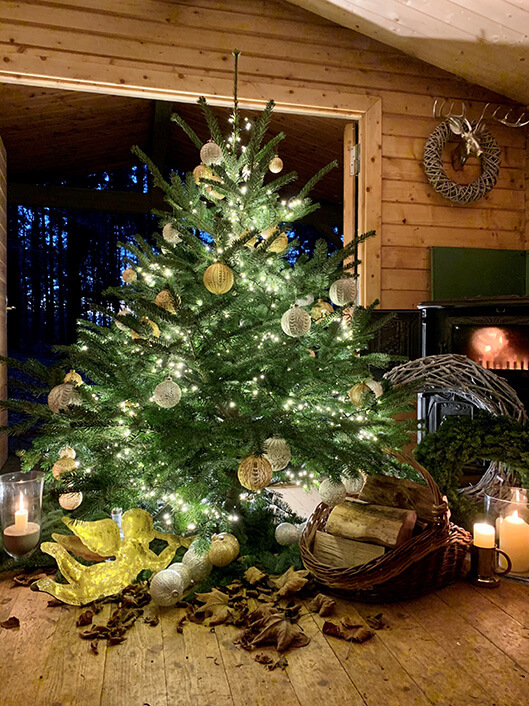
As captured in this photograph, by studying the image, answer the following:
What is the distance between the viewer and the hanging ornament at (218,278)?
1.84 metres

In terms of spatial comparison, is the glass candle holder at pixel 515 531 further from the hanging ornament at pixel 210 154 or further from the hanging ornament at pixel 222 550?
the hanging ornament at pixel 210 154

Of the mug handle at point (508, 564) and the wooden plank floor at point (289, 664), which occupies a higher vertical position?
the mug handle at point (508, 564)

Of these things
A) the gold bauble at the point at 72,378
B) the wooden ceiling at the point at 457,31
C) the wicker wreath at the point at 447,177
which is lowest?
the gold bauble at the point at 72,378

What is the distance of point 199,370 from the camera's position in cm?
195

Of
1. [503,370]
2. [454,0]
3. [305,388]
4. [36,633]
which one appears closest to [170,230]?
[305,388]

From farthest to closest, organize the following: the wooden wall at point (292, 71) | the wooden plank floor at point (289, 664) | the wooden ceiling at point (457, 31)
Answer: the wooden wall at point (292, 71), the wooden ceiling at point (457, 31), the wooden plank floor at point (289, 664)

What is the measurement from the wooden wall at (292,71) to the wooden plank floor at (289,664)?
→ 245 centimetres

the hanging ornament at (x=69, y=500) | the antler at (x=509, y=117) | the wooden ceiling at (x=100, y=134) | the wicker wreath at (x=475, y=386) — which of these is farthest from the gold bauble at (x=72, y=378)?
the antler at (x=509, y=117)

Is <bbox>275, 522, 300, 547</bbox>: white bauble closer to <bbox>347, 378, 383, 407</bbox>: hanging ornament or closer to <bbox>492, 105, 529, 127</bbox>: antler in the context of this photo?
<bbox>347, 378, 383, 407</bbox>: hanging ornament

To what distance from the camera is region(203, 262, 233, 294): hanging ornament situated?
6.03 ft

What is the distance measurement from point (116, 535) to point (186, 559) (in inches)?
9.4

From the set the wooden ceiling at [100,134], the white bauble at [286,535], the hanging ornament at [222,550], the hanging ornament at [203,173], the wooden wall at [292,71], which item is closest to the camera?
the hanging ornament at [222,550]

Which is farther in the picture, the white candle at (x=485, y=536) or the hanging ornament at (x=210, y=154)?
the hanging ornament at (x=210, y=154)

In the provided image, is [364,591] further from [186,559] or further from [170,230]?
[170,230]
